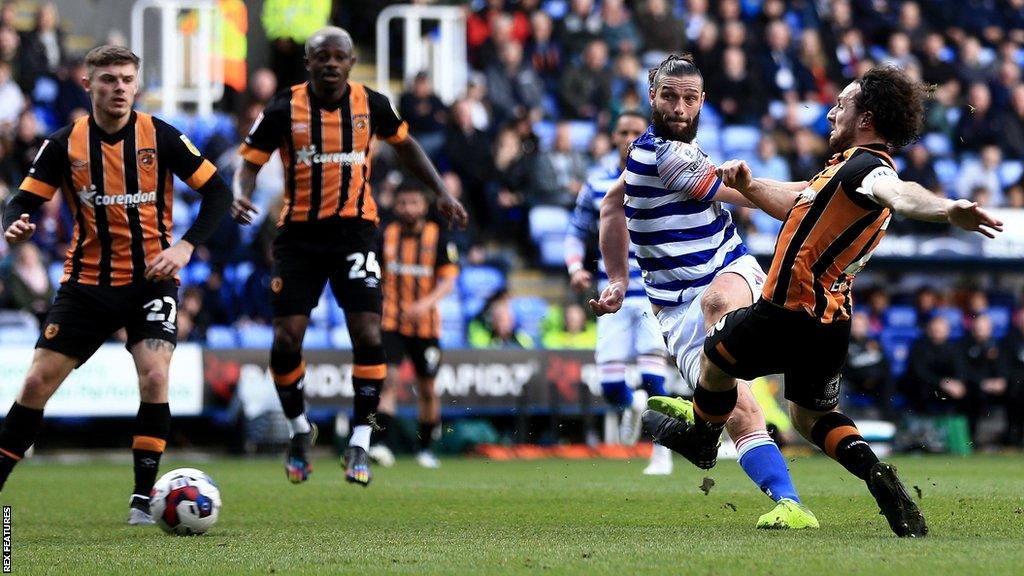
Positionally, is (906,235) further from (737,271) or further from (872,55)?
(737,271)

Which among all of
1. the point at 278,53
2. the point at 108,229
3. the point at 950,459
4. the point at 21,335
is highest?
the point at 278,53

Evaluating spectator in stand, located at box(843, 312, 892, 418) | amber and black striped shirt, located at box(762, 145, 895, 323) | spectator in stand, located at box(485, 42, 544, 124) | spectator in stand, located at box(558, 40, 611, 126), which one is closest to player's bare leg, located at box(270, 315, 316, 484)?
amber and black striped shirt, located at box(762, 145, 895, 323)

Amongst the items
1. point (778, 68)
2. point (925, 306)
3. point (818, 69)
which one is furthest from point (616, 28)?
point (925, 306)

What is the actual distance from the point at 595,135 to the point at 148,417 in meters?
11.9

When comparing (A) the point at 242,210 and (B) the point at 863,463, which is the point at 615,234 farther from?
(A) the point at 242,210

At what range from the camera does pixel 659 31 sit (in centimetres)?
2089

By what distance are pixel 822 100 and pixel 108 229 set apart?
15208mm

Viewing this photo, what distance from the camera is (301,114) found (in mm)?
8883

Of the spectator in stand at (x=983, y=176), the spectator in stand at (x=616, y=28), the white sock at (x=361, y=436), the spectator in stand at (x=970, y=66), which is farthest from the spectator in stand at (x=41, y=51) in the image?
the spectator in stand at (x=970, y=66)

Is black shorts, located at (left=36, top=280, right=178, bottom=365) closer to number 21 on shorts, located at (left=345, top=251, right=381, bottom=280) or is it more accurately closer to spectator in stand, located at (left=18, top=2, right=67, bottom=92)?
number 21 on shorts, located at (left=345, top=251, right=381, bottom=280)

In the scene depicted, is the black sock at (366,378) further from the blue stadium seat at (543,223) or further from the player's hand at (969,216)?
the blue stadium seat at (543,223)

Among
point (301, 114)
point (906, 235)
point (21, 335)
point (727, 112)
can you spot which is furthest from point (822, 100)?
point (301, 114)

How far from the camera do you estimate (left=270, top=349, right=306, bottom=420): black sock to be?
9117mm

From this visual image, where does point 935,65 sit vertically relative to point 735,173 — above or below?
above
